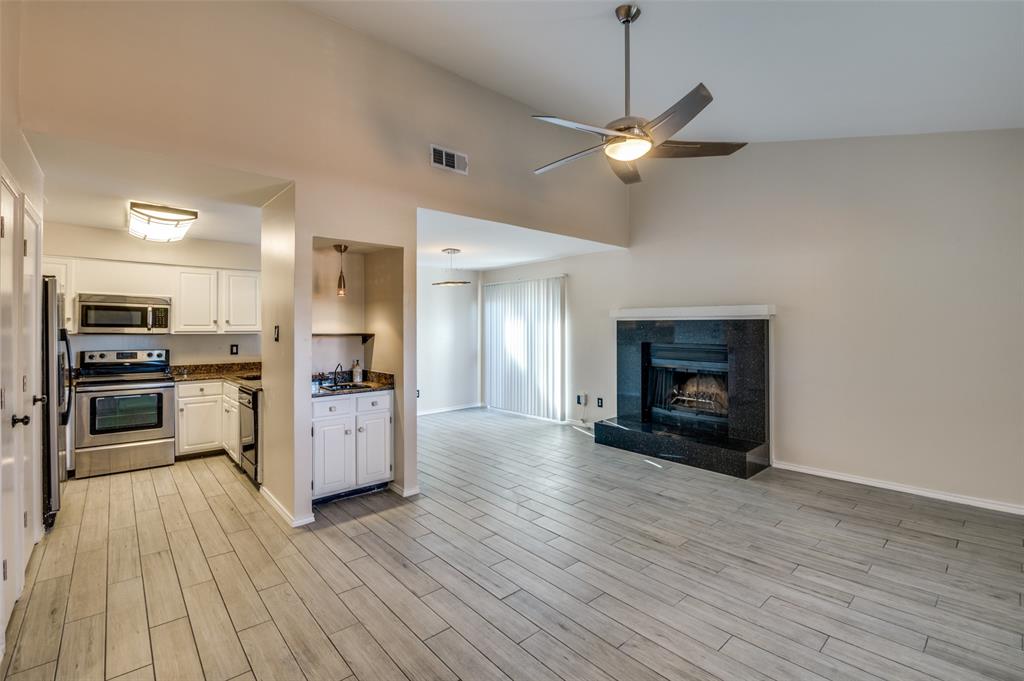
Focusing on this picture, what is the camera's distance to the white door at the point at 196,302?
5266mm

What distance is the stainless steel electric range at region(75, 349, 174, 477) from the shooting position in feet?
14.6

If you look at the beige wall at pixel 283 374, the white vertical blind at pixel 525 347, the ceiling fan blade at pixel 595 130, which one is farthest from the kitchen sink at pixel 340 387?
the white vertical blind at pixel 525 347

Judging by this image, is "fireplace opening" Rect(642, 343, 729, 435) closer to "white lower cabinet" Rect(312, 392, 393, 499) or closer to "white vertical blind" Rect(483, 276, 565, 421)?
"white vertical blind" Rect(483, 276, 565, 421)

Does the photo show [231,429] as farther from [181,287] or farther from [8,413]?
[8,413]

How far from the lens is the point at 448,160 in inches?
162

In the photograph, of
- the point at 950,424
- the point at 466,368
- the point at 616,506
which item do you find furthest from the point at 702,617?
the point at 466,368

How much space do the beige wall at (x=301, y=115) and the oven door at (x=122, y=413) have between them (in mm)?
2203

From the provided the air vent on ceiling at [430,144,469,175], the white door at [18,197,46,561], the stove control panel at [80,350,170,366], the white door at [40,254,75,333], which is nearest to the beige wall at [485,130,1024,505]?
the air vent on ceiling at [430,144,469,175]

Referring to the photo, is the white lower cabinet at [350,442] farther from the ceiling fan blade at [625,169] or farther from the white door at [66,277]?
the white door at [66,277]

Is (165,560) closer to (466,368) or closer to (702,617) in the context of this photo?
(702,617)

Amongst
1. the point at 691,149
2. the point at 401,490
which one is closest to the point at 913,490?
the point at 691,149

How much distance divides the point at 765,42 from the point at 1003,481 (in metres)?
3.87

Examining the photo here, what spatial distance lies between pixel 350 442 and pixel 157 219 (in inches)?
100

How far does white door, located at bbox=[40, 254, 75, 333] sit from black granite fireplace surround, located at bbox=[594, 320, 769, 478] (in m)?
5.73
